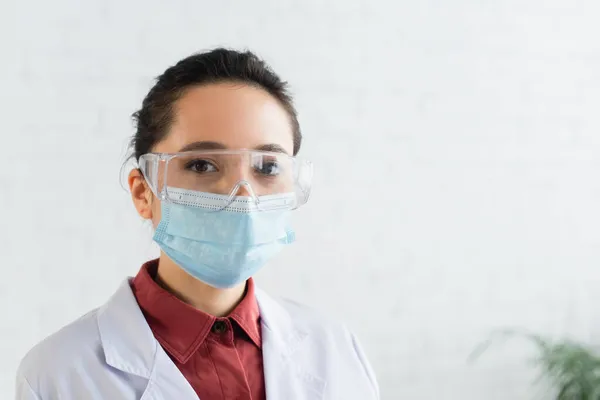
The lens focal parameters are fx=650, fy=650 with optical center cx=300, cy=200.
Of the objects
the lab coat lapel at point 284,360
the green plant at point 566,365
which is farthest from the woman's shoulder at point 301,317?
the green plant at point 566,365

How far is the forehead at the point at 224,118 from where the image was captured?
1.19m

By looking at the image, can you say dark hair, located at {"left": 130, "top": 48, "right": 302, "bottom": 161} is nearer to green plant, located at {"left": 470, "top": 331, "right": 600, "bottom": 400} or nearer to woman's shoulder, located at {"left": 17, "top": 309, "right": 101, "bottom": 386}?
woman's shoulder, located at {"left": 17, "top": 309, "right": 101, "bottom": 386}

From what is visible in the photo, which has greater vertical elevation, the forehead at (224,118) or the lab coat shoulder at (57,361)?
the forehead at (224,118)

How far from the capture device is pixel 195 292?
49.4 inches

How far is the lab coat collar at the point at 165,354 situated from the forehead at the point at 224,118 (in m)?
0.32

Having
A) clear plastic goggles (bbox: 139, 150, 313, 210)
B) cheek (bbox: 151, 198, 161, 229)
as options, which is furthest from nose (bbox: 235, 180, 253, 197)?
cheek (bbox: 151, 198, 161, 229)

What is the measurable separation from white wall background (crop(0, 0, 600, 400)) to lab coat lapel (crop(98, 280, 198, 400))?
465mm

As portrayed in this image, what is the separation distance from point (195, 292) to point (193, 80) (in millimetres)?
407

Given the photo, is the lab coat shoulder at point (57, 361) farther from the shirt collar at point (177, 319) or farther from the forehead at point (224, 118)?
the forehead at point (224, 118)

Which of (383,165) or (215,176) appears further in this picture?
(383,165)

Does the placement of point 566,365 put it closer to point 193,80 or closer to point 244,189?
point 244,189

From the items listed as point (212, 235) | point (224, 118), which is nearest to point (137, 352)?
point (212, 235)

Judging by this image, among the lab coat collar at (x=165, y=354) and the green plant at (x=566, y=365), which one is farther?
the green plant at (x=566, y=365)

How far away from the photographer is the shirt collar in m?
1.20
